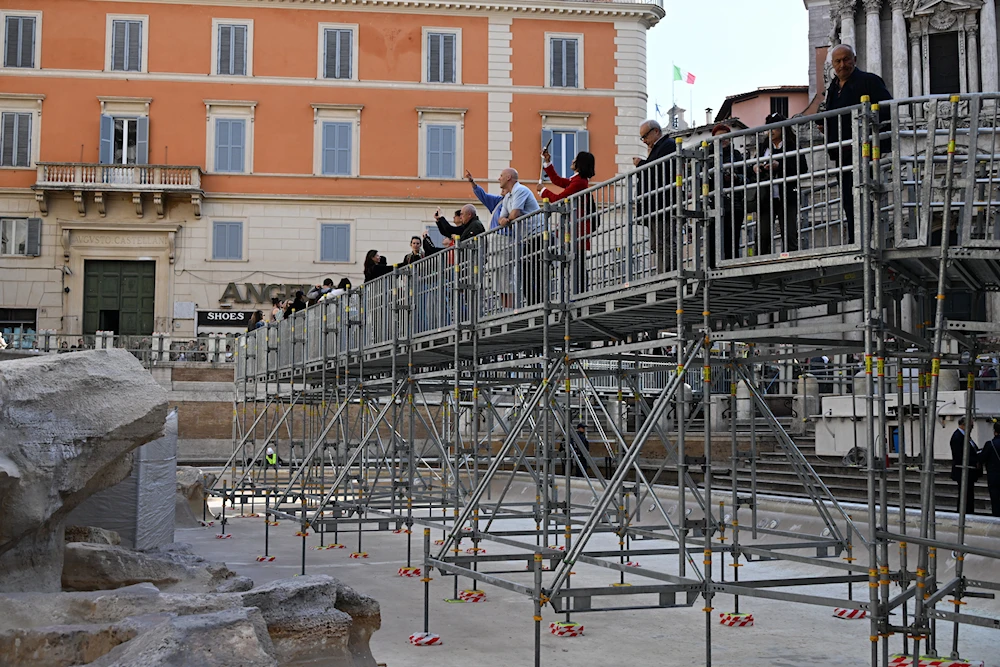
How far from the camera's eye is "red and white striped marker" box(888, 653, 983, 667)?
8.57 m

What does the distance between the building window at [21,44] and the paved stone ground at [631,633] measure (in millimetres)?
30758

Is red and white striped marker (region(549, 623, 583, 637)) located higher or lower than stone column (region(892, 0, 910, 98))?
lower

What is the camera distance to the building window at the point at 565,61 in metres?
41.3

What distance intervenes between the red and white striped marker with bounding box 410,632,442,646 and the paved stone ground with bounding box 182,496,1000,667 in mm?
92

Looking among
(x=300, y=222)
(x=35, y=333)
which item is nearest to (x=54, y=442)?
(x=35, y=333)

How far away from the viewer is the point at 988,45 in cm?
2962

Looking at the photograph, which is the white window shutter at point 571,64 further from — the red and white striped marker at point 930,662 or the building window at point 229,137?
the red and white striped marker at point 930,662

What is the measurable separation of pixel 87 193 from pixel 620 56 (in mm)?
19459

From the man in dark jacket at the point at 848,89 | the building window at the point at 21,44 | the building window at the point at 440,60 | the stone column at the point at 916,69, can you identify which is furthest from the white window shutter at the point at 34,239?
the man in dark jacket at the point at 848,89

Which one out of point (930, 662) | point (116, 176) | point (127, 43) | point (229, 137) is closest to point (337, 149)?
point (229, 137)

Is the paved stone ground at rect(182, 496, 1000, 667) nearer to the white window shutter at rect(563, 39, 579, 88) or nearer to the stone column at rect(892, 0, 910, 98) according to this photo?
the stone column at rect(892, 0, 910, 98)

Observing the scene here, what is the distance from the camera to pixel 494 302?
40.3 feet

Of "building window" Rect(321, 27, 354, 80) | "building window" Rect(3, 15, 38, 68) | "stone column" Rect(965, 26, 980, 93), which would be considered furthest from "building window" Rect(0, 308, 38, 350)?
"stone column" Rect(965, 26, 980, 93)

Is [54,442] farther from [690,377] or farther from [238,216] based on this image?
[238,216]
